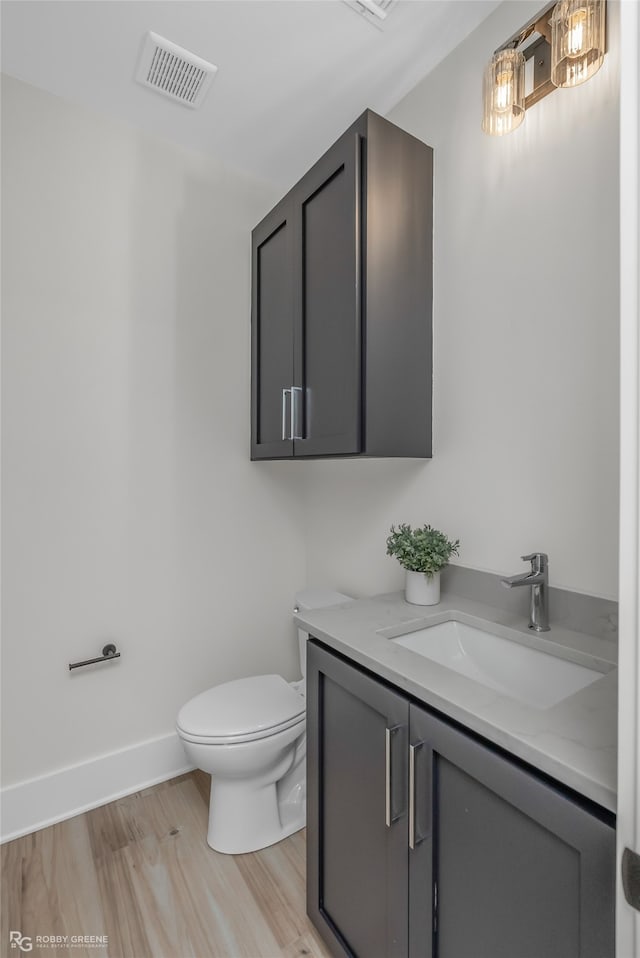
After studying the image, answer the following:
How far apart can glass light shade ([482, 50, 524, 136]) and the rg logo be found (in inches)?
98.3

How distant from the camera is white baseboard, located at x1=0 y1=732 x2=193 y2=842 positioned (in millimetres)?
1624

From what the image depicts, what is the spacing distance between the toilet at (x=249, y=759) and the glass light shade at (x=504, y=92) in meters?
1.85

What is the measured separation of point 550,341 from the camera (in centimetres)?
123

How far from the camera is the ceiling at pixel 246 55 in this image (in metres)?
1.40

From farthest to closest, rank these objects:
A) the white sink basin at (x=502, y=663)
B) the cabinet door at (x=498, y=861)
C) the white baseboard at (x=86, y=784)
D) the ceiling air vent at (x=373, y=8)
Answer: the white baseboard at (x=86, y=784), the ceiling air vent at (x=373, y=8), the white sink basin at (x=502, y=663), the cabinet door at (x=498, y=861)

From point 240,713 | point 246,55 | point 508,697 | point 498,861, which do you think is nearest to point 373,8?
point 246,55

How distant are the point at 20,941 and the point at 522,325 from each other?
6.98 ft

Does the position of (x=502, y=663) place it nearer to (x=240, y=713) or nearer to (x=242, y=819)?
(x=240, y=713)

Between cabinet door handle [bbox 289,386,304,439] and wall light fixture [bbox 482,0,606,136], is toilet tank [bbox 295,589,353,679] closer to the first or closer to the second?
cabinet door handle [bbox 289,386,304,439]

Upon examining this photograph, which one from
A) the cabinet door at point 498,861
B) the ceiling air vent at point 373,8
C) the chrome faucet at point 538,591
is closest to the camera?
the cabinet door at point 498,861

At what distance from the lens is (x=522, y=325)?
4.26ft

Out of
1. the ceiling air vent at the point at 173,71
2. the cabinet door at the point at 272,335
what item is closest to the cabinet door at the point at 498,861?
the cabinet door at the point at 272,335

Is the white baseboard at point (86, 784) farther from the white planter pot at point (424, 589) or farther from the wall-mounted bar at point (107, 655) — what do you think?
the white planter pot at point (424, 589)
